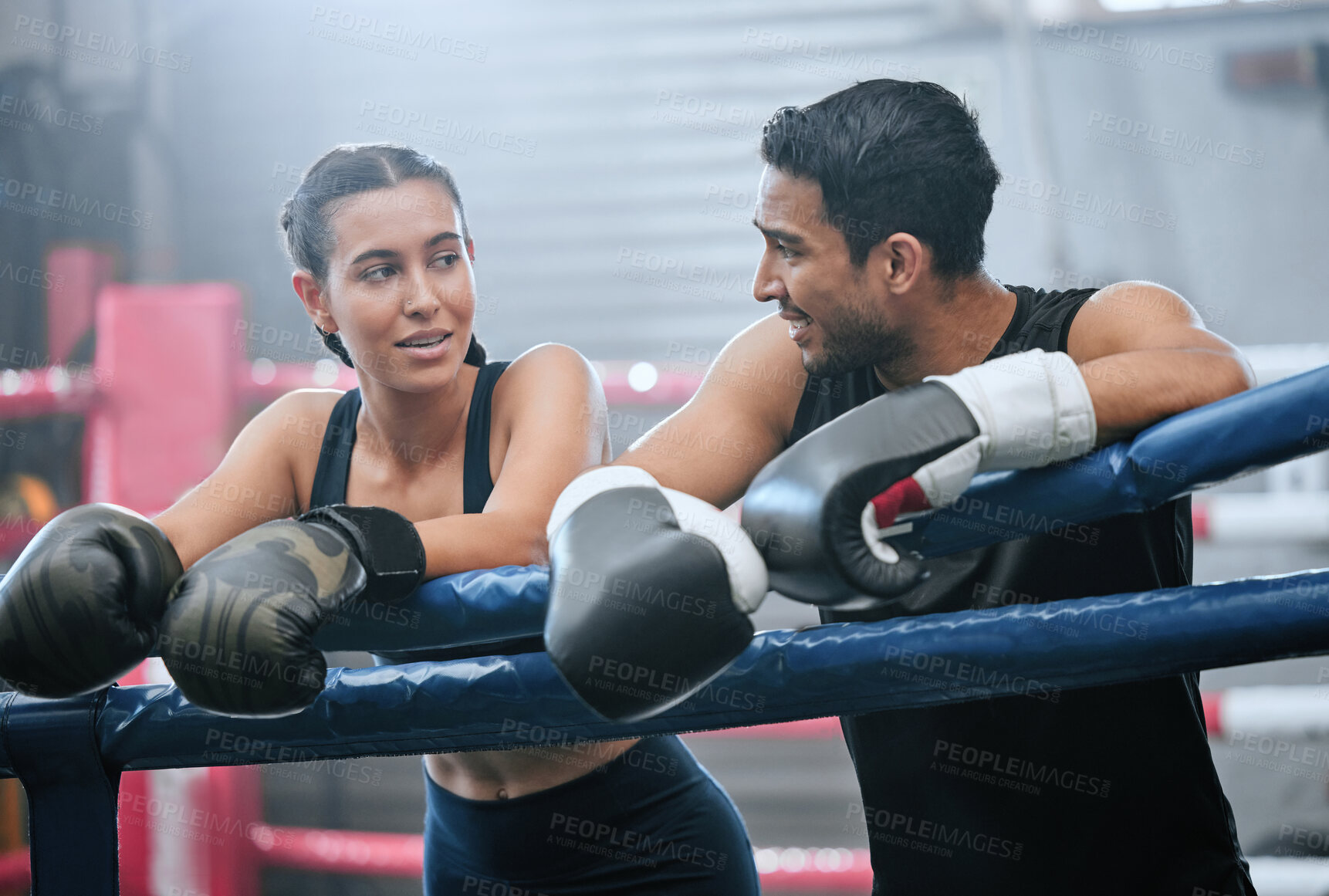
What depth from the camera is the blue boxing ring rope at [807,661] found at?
56 centimetres

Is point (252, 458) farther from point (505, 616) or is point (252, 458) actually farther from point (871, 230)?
point (871, 230)

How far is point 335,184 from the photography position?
1.01m

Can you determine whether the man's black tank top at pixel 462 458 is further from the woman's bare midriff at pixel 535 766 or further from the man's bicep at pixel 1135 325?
the man's bicep at pixel 1135 325

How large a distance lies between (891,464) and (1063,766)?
0.41 metres

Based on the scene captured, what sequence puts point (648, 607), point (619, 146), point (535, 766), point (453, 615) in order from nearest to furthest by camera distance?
1. point (648, 607)
2. point (453, 615)
3. point (535, 766)
4. point (619, 146)

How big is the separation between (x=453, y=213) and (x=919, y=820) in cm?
77

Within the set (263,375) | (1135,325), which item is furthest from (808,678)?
(263,375)

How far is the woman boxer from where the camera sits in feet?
3.26

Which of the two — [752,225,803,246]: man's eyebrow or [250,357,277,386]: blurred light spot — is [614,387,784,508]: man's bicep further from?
[250,357,277,386]: blurred light spot

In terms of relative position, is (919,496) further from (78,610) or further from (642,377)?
(642,377)

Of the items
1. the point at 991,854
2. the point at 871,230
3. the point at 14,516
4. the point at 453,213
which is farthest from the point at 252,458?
the point at 14,516

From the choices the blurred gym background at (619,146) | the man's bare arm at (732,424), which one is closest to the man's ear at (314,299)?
the man's bare arm at (732,424)

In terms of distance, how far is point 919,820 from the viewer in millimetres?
903

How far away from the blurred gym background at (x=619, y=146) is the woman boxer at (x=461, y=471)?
80.1 inches
